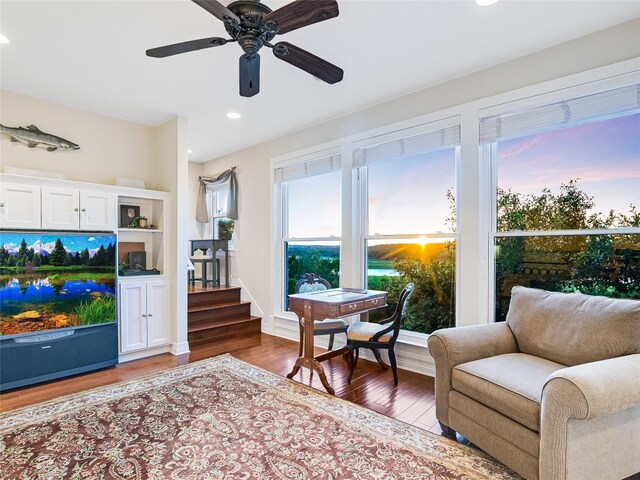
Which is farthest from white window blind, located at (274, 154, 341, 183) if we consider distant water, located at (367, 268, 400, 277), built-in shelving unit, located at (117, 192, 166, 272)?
built-in shelving unit, located at (117, 192, 166, 272)

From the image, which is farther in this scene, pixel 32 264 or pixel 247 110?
pixel 247 110

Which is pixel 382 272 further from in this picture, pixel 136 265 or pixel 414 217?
pixel 136 265

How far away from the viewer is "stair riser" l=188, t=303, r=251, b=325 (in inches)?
181

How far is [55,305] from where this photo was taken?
3.21 meters

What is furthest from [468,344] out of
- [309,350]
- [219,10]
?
[219,10]

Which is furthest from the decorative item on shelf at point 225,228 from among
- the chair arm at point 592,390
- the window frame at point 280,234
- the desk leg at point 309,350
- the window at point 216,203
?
the chair arm at point 592,390

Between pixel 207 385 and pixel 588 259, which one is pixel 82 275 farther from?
pixel 588 259

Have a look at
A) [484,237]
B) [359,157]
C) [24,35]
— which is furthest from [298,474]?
[24,35]

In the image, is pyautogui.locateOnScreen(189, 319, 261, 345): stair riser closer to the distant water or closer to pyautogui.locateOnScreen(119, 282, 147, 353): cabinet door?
pyautogui.locateOnScreen(119, 282, 147, 353): cabinet door

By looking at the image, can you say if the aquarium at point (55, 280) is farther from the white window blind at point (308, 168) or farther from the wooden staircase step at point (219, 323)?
the white window blind at point (308, 168)

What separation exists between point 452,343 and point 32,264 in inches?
141

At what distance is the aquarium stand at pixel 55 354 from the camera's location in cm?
297

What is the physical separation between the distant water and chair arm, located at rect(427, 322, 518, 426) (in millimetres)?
1382

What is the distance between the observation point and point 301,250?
4.71 meters
